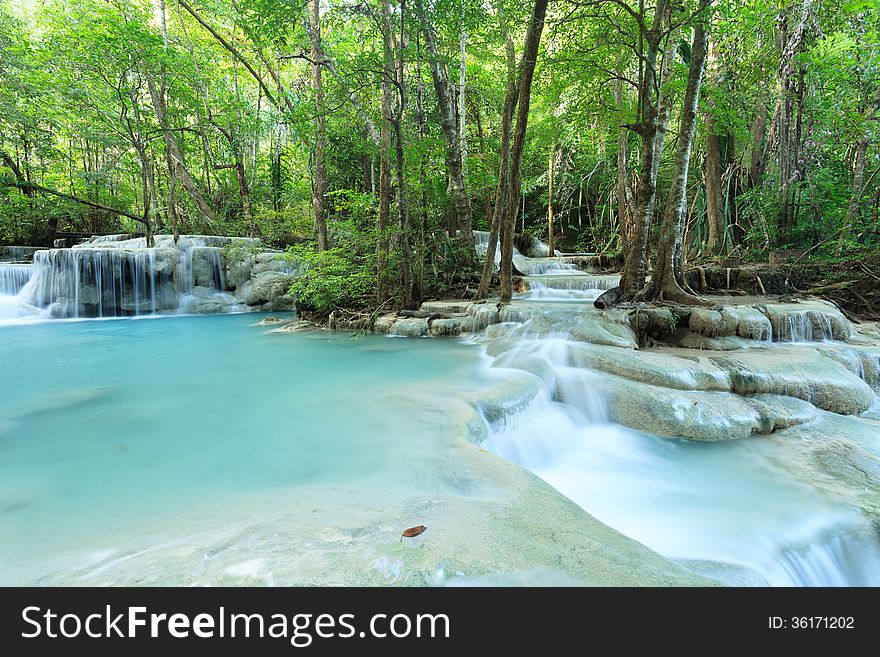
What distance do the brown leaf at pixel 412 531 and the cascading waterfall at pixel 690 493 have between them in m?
1.46

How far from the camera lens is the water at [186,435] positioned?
6.96ft

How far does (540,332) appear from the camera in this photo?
20.0ft

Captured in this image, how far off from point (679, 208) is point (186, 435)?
7128 mm

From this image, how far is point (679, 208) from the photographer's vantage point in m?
6.13

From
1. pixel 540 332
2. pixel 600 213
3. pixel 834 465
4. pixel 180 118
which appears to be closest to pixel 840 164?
pixel 600 213

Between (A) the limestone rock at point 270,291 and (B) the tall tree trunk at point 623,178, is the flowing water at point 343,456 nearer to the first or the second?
(B) the tall tree trunk at point 623,178

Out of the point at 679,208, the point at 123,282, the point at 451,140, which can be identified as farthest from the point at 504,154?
the point at 123,282

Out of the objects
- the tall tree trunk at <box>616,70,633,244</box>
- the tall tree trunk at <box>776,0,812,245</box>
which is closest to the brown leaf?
the tall tree trunk at <box>616,70,633,244</box>

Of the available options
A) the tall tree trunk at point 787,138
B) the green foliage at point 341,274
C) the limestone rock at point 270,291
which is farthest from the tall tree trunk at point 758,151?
the limestone rock at point 270,291

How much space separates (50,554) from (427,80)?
14.1 meters

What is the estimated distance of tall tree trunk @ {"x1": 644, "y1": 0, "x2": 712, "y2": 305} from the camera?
18.9 feet

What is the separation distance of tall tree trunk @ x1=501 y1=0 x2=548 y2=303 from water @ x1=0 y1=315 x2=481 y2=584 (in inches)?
84.3

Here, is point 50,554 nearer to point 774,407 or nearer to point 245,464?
point 245,464
